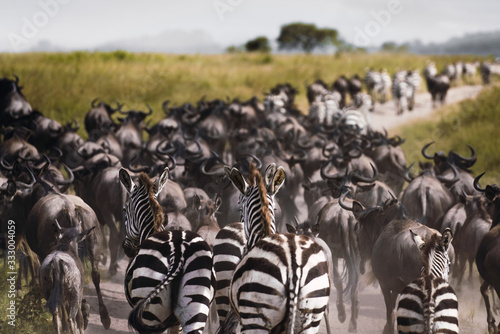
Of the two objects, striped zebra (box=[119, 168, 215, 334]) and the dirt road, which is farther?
the dirt road

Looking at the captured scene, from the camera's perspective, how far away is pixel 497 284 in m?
6.19

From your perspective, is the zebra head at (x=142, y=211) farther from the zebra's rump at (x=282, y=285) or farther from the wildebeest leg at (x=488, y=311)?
the wildebeest leg at (x=488, y=311)

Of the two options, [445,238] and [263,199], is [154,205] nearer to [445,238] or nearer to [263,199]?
[263,199]

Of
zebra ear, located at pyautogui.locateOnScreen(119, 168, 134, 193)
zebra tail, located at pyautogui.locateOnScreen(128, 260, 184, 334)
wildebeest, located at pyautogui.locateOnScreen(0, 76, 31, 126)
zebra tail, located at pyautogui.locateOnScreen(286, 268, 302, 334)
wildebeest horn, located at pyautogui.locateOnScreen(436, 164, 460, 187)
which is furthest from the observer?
wildebeest, located at pyautogui.locateOnScreen(0, 76, 31, 126)

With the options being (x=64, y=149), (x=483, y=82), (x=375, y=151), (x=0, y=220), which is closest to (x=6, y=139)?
(x=64, y=149)

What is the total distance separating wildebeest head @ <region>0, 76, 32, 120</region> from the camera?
679 inches

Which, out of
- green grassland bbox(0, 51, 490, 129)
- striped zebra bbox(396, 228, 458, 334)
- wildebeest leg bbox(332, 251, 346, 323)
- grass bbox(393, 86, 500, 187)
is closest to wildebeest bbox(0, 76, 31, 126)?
green grassland bbox(0, 51, 490, 129)

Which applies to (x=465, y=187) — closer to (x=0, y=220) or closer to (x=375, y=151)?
(x=375, y=151)

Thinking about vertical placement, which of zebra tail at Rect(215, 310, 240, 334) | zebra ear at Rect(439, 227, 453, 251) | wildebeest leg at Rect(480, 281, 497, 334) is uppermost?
zebra ear at Rect(439, 227, 453, 251)

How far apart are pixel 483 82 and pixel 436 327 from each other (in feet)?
124

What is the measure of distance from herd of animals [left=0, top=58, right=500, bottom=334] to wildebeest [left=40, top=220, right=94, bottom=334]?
1cm

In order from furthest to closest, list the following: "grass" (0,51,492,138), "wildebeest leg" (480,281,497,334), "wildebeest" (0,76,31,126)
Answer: "grass" (0,51,492,138) → "wildebeest" (0,76,31,126) → "wildebeest leg" (480,281,497,334)

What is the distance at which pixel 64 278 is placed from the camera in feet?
20.3

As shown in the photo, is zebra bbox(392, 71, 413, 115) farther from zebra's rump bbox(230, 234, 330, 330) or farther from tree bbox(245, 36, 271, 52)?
tree bbox(245, 36, 271, 52)
